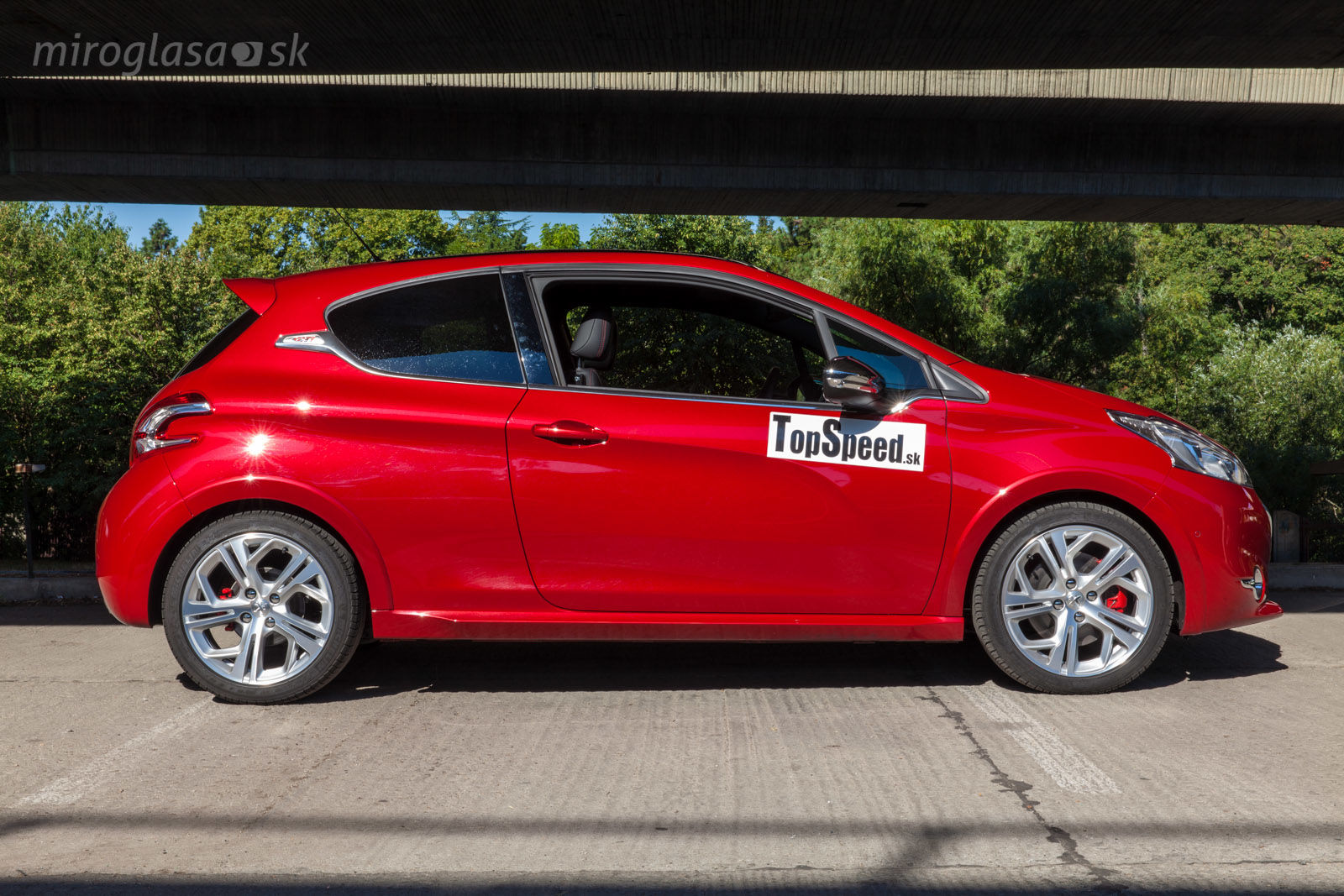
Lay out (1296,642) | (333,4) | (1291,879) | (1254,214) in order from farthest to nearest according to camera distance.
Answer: (1254,214)
(333,4)
(1296,642)
(1291,879)

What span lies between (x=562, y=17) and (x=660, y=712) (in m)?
5.88

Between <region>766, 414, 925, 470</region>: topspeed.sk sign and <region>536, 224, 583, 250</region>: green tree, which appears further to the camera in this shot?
<region>536, 224, 583, 250</region>: green tree

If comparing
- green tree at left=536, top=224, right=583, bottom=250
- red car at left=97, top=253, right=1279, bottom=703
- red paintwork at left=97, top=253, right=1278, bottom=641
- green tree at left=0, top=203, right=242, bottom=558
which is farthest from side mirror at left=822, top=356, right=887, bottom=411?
green tree at left=536, top=224, right=583, bottom=250

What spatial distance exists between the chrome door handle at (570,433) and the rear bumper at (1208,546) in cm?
235

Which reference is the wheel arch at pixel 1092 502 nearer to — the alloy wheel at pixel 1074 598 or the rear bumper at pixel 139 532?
the alloy wheel at pixel 1074 598

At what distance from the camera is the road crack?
2.69m

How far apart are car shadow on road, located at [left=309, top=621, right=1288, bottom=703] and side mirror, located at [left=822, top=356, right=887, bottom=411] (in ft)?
4.24

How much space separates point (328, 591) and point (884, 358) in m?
2.55

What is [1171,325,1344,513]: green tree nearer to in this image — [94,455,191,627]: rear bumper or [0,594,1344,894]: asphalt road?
[0,594,1344,894]: asphalt road

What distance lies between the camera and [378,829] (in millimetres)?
3123

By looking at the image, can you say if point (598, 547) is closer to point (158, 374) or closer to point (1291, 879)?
point (1291, 879)

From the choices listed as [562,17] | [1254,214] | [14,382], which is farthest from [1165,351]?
[14,382]

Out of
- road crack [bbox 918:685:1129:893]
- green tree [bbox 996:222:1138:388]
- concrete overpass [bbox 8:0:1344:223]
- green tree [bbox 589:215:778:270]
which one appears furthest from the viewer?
green tree [bbox 996:222:1138:388]

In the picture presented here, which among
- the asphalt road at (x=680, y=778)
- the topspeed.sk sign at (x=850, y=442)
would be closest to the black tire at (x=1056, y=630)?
the asphalt road at (x=680, y=778)
